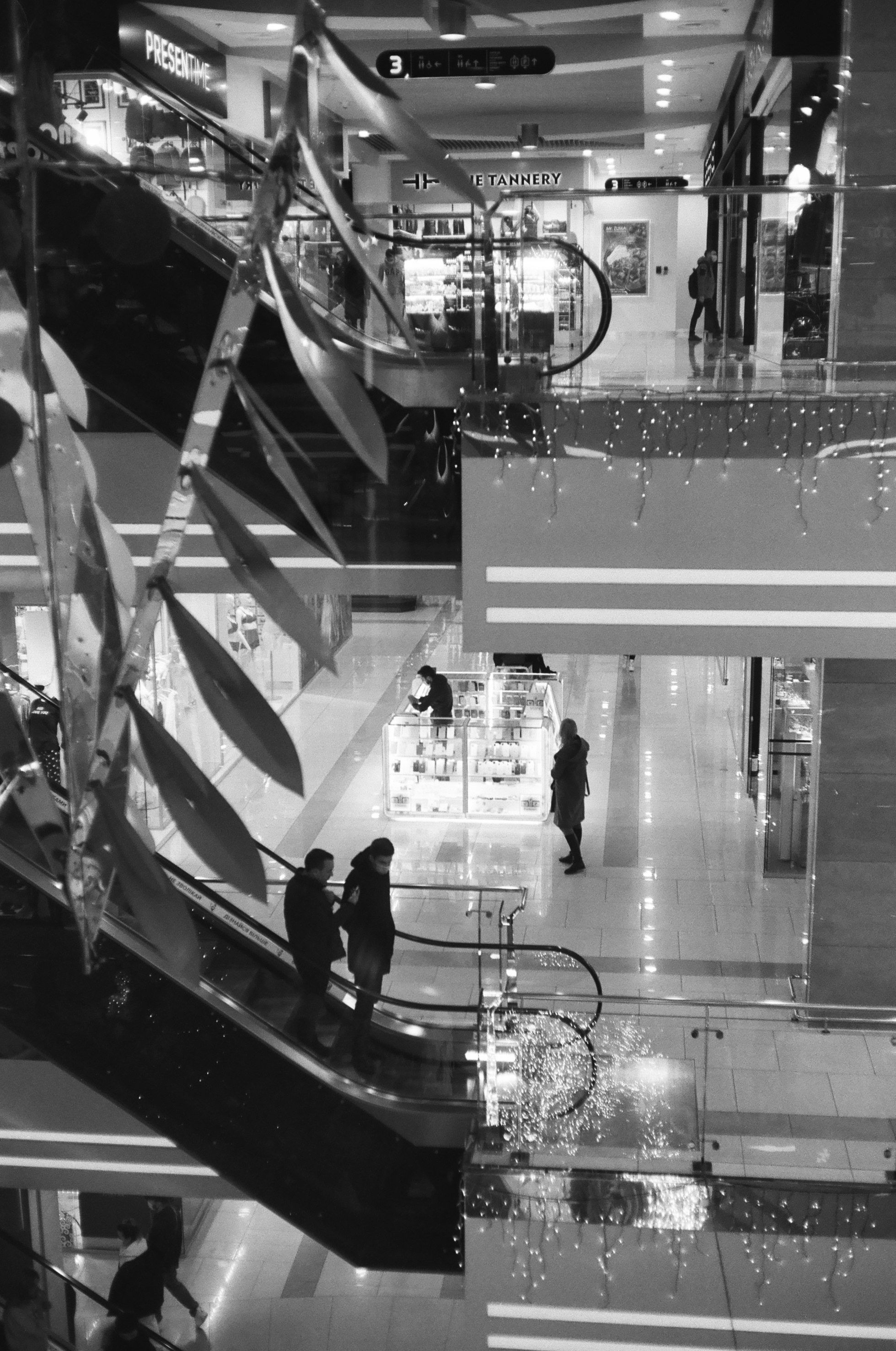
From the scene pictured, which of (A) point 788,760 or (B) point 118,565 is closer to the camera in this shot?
(B) point 118,565

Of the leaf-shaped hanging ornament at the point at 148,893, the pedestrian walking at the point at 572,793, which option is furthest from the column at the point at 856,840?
the leaf-shaped hanging ornament at the point at 148,893

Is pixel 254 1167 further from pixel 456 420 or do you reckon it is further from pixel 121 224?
pixel 121 224

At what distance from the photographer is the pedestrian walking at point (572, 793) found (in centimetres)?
1271

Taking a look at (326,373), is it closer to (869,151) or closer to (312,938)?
(312,938)

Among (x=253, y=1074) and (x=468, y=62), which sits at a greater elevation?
(x=468, y=62)

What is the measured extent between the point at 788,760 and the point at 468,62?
698 centimetres

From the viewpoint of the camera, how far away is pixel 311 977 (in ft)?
27.4

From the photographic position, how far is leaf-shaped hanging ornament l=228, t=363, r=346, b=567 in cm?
96

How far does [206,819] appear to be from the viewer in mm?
943

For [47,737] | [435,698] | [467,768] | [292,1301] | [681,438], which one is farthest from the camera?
[435,698]

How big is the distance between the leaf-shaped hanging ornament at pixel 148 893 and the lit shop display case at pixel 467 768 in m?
13.5

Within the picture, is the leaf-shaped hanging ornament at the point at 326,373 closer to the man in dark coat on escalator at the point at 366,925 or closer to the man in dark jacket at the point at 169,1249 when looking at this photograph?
the man in dark coat on escalator at the point at 366,925

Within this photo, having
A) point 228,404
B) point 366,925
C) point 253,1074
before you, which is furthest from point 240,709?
point 366,925

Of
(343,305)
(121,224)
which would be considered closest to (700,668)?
(343,305)
